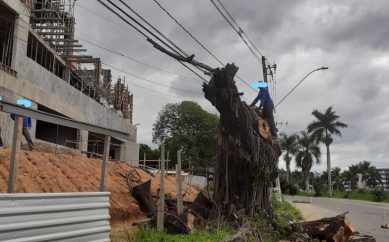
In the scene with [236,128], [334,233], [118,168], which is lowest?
[334,233]

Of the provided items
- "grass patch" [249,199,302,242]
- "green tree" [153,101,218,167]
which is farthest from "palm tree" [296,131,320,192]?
"grass patch" [249,199,302,242]

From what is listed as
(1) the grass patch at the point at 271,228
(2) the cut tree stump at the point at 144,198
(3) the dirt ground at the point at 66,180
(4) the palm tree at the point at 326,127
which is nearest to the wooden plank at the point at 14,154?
(3) the dirt ground at the point at 66,180

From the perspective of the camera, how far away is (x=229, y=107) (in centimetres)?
1241

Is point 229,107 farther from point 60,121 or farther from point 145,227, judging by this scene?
point 60,121

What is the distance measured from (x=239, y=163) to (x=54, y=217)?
8.18m

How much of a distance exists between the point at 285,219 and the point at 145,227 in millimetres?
5917

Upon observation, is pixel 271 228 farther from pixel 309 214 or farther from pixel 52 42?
pixel 52 42

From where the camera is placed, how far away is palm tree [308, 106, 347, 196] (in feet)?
228

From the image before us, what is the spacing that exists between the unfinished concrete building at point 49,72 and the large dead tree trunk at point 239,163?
304 inches

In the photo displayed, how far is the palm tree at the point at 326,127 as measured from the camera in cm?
6944

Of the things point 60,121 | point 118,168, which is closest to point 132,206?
point 118,168

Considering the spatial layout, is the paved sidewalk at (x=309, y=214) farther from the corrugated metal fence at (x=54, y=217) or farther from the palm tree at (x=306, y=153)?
the palm tree at (x=306, y=153)

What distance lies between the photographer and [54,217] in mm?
5441

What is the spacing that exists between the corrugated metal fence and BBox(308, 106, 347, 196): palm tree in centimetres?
6633
